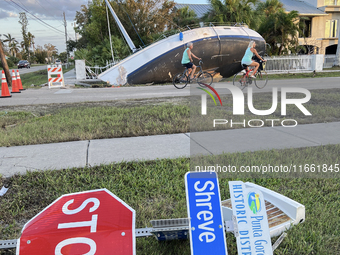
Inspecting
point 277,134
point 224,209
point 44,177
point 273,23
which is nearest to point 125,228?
point 224,209

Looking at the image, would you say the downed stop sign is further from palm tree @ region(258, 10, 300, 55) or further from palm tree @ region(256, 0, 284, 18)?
palm tree @ region(256, 0, 284, 18)

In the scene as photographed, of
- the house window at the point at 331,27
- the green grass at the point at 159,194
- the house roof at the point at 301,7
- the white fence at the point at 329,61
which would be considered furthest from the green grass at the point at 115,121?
the house window at the point at 331,27

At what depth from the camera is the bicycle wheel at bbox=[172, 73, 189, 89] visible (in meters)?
13.6

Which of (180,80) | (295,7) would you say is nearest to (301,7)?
(295,7)

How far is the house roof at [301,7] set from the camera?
109 feet

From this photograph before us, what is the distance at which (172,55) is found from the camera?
58.5ft

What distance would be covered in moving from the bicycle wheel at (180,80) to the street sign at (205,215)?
37.9 feet

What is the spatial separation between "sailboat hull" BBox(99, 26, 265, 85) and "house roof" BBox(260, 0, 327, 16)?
17743 millimetres

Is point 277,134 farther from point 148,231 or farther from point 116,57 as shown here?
point 116,57

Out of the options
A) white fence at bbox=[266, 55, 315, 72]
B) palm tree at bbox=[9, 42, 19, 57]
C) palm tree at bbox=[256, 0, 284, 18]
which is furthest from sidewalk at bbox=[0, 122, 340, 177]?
palm tree at bbox=[9, 42, 19, 57]

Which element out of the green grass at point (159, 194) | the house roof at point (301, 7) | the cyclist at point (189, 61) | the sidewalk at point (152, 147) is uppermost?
the house roof at point (301, 7)

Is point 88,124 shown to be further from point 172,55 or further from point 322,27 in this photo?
point 322,27

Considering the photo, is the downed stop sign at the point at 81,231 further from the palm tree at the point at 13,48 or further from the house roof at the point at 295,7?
the palm tree at the point at 13,48

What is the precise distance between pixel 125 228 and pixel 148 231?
1.26 ft
